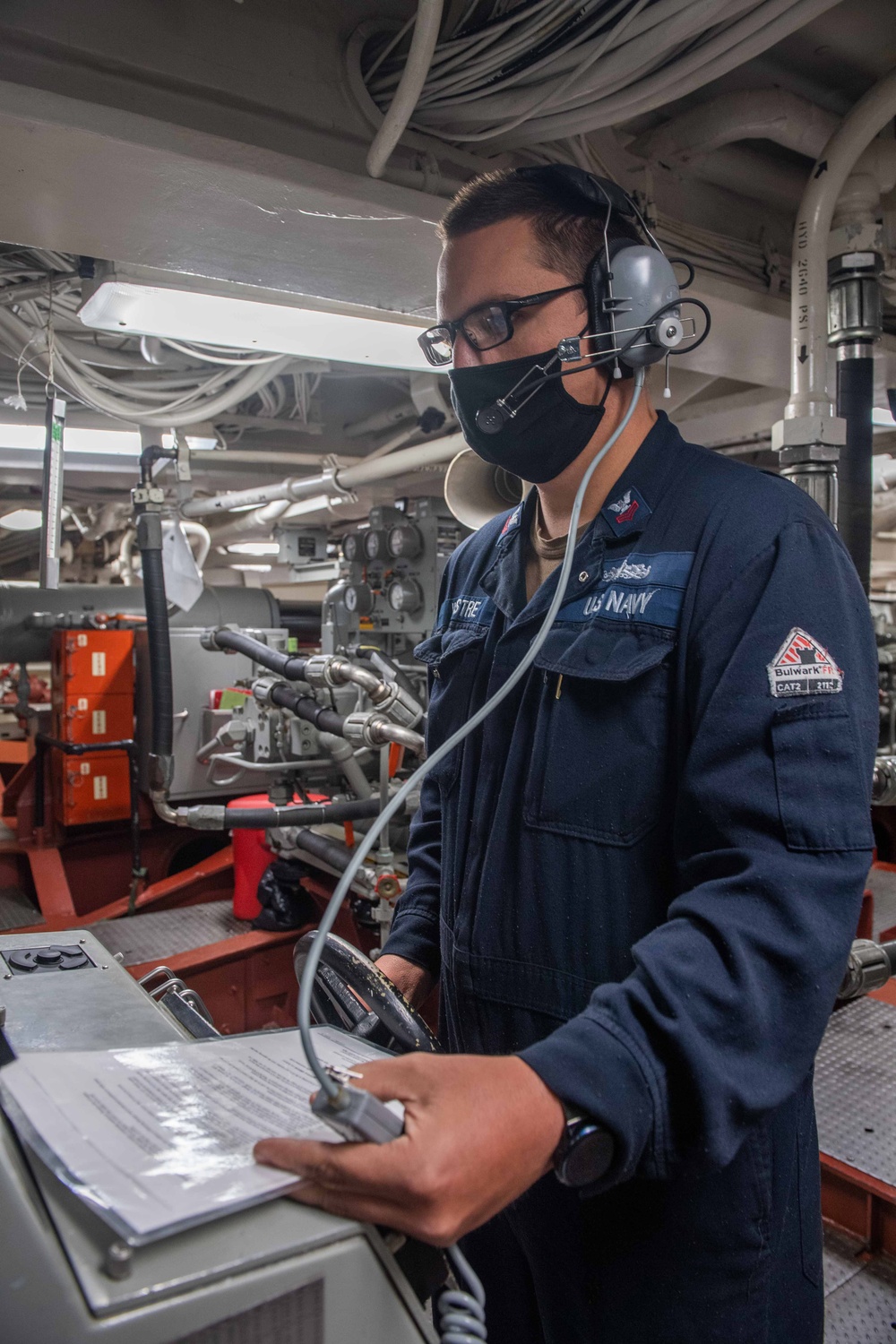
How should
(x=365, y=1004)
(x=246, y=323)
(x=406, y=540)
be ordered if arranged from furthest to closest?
(x=406, y=540)
(x=246, y=323)
(x=365, y=1004)

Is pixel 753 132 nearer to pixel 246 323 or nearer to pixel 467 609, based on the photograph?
pixel 246 323

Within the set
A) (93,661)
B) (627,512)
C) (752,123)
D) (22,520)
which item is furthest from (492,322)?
(22,520)

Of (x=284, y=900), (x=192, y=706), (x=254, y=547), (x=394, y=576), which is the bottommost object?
(x=284, y=900)

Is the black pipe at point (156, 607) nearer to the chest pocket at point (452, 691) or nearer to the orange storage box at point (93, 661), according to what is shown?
the orange storage box at point (93, 661)

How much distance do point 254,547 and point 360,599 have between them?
4.27 metres

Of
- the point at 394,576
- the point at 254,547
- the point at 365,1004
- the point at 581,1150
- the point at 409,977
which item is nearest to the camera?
the point at 581,1150

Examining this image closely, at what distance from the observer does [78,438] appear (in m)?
4.79

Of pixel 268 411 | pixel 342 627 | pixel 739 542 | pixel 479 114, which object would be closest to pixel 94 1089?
pixel 739 542

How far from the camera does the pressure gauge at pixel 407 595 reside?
4.61 meters

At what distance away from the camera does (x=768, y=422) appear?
3.95m

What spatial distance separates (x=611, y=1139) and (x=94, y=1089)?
0.45 m

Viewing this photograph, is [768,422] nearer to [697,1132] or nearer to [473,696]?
[473,696]

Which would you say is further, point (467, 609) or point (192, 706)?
point (192, 706)

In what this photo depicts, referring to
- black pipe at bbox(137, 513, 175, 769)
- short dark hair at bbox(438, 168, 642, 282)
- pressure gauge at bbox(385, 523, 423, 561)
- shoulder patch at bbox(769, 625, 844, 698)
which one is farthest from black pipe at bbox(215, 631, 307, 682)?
shoulder patch at bbox(769, 625, 844, 698)
